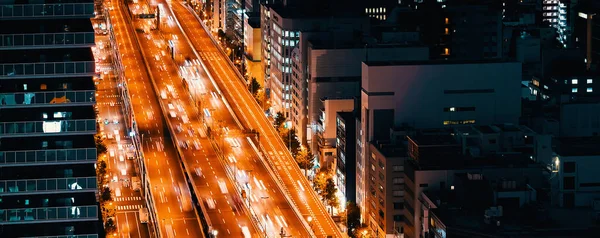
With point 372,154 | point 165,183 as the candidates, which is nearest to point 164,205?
point 165,183

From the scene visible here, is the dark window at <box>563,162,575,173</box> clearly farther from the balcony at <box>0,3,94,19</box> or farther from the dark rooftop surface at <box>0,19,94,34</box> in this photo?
the balcony at <box>0,3,94,19</box>

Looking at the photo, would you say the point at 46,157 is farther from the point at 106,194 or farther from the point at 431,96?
the point at 431,96

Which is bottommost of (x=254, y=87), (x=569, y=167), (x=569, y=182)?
(x=569, y=182)

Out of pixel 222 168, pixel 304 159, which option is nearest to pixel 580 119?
pixel 304 159

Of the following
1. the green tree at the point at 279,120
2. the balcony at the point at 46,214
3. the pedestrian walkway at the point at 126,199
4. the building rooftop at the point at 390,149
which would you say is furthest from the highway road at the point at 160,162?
the balcony at the point at 46,214

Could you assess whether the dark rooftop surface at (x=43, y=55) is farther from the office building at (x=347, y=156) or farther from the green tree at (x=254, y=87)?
the green tree at (x=254, y=87)

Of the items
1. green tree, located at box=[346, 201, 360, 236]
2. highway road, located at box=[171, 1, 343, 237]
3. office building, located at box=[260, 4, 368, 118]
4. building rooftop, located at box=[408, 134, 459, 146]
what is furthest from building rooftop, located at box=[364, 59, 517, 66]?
office building, located at box=[260, 4, 368, 118]
